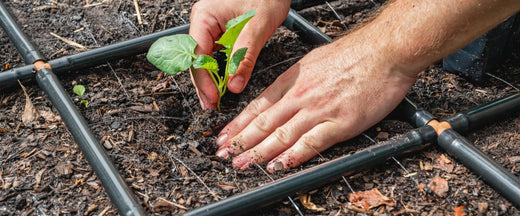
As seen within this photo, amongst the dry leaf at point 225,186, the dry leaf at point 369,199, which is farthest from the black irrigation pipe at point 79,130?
the dry leaf at point 369,199

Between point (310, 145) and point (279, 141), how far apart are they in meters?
0.12

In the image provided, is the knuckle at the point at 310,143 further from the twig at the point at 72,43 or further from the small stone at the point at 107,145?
the twig at the point at 72,43

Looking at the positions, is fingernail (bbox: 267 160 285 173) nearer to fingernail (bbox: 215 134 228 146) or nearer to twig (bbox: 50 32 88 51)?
fingernail (bbox: 215 134 228 146)

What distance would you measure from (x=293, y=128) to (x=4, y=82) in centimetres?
112

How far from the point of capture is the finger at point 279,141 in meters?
1.60

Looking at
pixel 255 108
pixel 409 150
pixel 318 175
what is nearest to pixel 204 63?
pixel 255 108

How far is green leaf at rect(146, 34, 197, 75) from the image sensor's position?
1.53 meters

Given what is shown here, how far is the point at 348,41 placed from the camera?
1.76 meters

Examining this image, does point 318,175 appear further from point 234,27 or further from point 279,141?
point 234,27

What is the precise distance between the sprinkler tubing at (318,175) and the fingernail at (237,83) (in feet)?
1.44

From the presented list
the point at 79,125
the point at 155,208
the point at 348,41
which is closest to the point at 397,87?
the point at 348,41

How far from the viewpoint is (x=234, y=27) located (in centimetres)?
150

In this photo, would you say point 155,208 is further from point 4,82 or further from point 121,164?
point 4,82

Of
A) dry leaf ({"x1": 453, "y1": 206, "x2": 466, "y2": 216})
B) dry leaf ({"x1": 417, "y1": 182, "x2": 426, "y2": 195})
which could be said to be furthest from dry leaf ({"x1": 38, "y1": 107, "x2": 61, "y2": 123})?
dry leaf ({"x1": 453, "y1": 206, "x2": 466, "y2": 216})
